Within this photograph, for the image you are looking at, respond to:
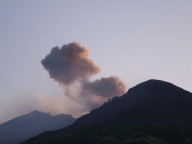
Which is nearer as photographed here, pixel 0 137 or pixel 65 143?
pixel 65 143

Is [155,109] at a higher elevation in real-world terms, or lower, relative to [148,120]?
higher

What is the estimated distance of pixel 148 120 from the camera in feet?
170

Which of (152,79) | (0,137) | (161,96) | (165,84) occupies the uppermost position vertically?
(152,79)

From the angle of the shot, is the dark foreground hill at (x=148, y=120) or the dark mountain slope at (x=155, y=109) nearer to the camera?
the dark foreground hill at (x=148, y=120)

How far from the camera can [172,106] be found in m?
61.4

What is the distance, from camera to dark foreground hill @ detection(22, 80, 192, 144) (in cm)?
3529

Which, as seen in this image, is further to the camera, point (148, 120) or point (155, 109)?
point (155, 109)

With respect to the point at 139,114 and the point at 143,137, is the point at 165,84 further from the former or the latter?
the point at 143,137

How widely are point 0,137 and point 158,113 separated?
224 metres

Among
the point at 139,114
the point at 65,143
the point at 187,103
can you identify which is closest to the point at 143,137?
the point at 65,143

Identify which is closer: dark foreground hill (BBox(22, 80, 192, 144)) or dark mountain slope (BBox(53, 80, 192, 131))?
dark foreground hill (BBox(22, 80, 192, 144))

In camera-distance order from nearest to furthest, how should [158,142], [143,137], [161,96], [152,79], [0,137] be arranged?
[158,142]
[143,137]
[161,96]
[152,79]
[0,137]

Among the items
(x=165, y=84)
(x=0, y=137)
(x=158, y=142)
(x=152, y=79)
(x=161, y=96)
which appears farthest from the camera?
(x=0, y=137)

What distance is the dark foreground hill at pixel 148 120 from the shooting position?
35294mm
